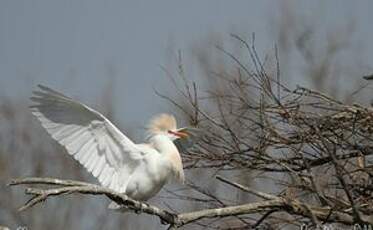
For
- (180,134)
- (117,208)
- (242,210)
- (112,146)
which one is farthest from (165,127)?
(242,210)

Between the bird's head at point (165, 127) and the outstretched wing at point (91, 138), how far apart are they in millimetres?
132

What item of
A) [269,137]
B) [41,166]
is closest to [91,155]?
[269,137]

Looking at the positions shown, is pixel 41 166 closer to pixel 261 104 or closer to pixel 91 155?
pixel 91 155

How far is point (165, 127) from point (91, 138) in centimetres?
35

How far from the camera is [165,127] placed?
420 centimetres

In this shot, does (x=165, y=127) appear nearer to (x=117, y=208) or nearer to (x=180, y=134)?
(x=180, y=134)

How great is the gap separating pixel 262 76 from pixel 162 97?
65 centimetres

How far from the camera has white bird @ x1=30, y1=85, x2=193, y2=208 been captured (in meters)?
Answer: 4.04

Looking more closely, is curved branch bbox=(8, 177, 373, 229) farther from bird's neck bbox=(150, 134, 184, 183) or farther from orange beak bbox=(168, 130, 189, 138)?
orange beak bbox=(168, 130, 189, 138)

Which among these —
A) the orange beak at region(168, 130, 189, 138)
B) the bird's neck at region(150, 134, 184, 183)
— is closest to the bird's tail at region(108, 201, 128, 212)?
the bird's neck at region(150, 134, 184, 183)

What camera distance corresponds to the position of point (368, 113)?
3.59 meters

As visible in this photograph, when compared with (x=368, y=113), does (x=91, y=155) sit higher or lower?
lower

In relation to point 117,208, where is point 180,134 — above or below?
above

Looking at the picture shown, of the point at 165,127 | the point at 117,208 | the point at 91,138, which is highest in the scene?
the point at 165,127
